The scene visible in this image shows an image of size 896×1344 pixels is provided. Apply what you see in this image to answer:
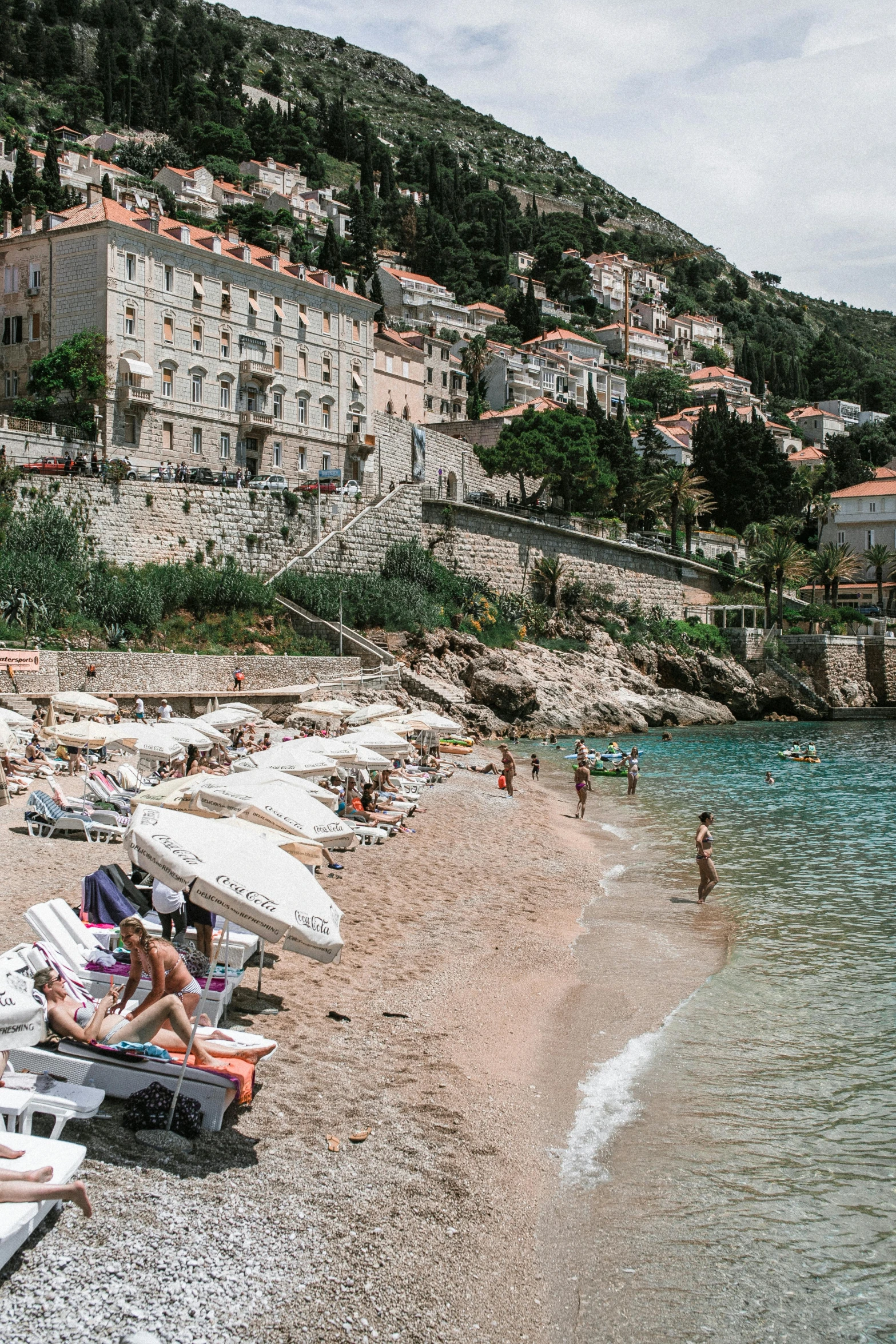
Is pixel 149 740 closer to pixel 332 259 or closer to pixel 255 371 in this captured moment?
pixel 255 371

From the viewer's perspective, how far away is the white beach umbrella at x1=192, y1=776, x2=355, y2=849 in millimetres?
11906

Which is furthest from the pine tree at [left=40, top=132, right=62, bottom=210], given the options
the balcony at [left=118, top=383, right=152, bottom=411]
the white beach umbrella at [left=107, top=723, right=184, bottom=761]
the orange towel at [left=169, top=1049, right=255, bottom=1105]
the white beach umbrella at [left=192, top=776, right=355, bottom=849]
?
the orange towel at [left=169, top=1049, right=255, bottom=1105]

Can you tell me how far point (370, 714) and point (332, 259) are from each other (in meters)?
68.7

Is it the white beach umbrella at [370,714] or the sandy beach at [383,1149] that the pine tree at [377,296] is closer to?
the white beach umbrella at [370,714]

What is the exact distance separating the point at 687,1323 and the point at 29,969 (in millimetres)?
4668

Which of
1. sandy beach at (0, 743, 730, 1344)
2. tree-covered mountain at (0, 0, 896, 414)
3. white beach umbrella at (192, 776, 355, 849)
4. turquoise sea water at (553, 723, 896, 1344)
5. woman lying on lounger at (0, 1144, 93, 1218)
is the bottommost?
turquoise sea water at (553, 723, 896, 1344)

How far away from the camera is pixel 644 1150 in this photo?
7508 millimetres

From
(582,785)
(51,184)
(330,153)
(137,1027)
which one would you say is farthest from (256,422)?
(330,153)

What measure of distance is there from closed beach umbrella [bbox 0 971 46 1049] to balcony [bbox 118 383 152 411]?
3775cm

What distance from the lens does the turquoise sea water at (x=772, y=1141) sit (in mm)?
5855

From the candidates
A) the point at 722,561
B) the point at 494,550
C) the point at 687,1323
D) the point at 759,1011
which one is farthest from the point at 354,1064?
the point at 722,561

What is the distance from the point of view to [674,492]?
2485 inches

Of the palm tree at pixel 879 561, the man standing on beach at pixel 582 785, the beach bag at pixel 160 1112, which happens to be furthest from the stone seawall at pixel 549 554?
the beach bag at pixel 160 1112

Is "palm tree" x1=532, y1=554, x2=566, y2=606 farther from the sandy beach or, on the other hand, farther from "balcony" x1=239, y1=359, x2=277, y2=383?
the sandy beach
